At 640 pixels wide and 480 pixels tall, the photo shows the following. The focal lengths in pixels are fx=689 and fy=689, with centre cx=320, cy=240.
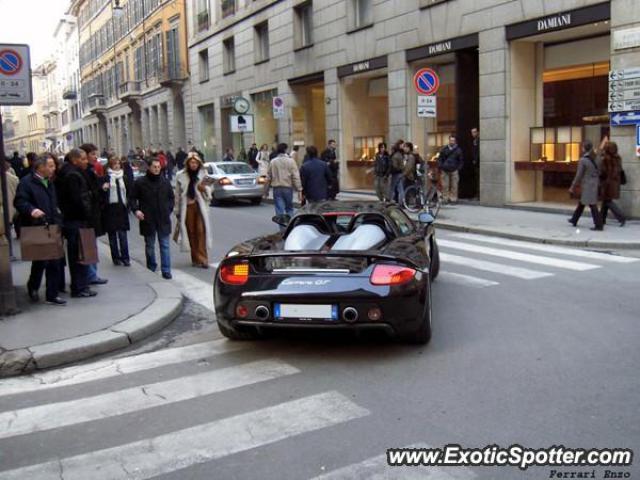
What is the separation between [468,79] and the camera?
18.5 m

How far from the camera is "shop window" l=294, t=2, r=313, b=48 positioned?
25.9 metres

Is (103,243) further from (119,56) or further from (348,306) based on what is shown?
(119,56)

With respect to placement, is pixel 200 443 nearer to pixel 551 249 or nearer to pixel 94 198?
pixel 94 198

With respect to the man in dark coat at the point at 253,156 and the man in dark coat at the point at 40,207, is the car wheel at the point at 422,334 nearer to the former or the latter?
the man in dark coat at the point at 40,207

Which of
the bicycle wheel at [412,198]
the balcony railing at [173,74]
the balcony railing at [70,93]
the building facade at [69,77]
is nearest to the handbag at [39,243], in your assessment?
the bicycle wheel at [412,198]

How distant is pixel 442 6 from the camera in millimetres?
18344

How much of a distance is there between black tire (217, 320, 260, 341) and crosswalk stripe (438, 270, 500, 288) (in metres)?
3.42

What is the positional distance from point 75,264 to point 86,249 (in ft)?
0.80

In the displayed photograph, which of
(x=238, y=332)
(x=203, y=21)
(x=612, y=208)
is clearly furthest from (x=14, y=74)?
(x=203, y=21)

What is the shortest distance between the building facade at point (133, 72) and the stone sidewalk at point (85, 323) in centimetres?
3272

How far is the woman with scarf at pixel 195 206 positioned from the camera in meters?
10.5

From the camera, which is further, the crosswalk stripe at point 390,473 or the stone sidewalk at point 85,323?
the stone sidewalk at point 85,323

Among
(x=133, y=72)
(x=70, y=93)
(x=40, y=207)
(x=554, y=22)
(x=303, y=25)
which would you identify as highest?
(x=70, y=93)

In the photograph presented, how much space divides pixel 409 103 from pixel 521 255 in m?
10.3
